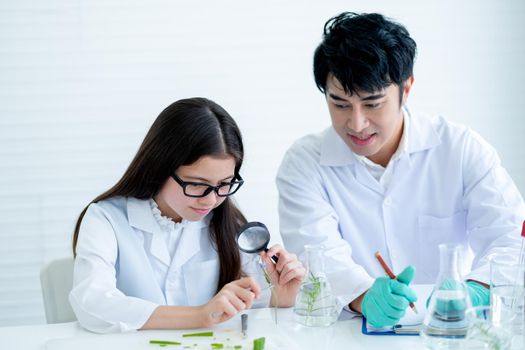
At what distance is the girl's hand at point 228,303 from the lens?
1.81 m

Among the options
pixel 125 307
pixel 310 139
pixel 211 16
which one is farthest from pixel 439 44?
pixel 125 307

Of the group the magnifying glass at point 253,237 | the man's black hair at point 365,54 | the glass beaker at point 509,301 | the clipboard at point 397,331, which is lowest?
the clipboard at point 397,331

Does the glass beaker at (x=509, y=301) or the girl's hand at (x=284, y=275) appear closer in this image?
the glass beaker at (x=509, y=301)

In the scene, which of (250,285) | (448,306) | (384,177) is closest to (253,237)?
(250,285)

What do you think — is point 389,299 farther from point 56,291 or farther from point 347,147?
point 56,291

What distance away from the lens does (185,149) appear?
212 centimetres

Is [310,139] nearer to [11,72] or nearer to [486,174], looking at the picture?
[486,174]

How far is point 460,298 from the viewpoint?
1.58m

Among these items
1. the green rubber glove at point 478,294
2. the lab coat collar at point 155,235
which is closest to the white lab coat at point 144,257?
the lab coat collar at point 155,235

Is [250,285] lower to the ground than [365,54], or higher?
lower

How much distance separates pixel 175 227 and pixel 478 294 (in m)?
0.95

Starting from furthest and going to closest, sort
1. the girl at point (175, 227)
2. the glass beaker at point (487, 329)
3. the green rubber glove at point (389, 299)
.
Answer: the girl at point (175, 227) < the green rubber glove at point (389, 299) < the glass beaker at point (487, 329)

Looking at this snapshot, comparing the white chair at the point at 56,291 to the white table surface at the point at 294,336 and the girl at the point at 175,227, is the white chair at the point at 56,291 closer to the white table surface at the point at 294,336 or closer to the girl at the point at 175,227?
the girl at the point at 175,227

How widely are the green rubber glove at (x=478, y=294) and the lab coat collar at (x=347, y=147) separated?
0.65 meters
